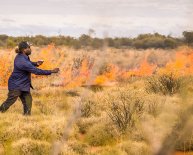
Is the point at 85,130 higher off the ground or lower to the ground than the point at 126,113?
lower

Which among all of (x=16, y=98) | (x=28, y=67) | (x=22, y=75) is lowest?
(x=16, y=98)

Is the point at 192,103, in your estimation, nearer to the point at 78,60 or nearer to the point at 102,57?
the point at 102,57

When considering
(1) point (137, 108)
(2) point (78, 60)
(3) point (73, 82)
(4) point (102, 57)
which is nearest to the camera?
(4) point (102, 57)

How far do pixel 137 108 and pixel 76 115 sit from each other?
10161 mm

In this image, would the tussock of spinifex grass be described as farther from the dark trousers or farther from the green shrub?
the green shrub

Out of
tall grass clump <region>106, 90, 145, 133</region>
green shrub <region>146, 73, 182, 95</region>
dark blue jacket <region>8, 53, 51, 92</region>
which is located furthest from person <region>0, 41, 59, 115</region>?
green shrub <region>146, 73, 182, 95</region>

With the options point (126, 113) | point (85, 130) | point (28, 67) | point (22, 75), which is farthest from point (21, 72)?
point (126, 113)

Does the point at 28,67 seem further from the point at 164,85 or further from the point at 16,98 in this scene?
the point at 164,85

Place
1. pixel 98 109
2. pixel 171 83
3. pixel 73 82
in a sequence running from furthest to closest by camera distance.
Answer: pixel 73 82 → pixel 171 83 → pixel 98 109

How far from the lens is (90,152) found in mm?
8461

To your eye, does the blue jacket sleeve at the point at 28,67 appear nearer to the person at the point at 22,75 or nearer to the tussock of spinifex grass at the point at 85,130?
the person at the point at 22,75

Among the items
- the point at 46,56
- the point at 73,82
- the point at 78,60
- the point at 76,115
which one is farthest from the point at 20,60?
the point at 78,60

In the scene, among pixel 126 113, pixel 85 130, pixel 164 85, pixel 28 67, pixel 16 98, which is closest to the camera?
pixel 126 113

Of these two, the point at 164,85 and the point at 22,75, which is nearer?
the point at 22,75
